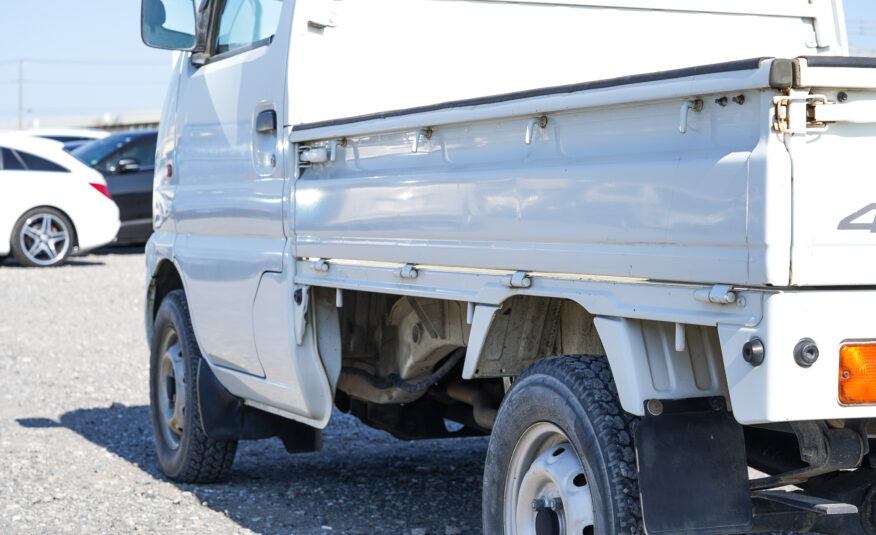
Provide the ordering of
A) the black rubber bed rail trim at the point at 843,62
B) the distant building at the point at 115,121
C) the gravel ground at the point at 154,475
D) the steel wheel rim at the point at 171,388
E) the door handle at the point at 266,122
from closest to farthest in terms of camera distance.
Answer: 1. the black rubber bed rail trim at the point at 843,62
2. the door handle at the point at 266,122
3. the gravel ground at the point at 154,475
4. the steel wheel rim at the point at 171,388
5. the distant building at the point at 115,121

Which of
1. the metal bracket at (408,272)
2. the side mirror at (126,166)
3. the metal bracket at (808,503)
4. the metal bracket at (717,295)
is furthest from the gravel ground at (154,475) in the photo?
the side mirror at (126,166)

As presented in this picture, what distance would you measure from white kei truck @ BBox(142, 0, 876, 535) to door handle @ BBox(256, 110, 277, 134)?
2 cm

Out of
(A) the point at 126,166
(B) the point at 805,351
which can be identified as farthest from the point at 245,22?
(A) the point at 126,166

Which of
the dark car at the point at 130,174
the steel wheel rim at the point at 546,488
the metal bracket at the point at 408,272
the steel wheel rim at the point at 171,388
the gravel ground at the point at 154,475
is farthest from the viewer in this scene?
the dark car at the point at 130,174

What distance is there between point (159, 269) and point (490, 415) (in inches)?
96.7

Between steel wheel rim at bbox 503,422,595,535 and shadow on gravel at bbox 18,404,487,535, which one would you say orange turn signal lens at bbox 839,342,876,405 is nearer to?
steel wheel rim at bbox 503,422,595,535

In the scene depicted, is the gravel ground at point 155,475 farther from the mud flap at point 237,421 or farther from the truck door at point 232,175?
the truck door at point 232,175

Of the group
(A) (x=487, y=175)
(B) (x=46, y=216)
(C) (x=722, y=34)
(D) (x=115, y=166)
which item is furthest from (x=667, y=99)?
(D) (x=115, y=166)

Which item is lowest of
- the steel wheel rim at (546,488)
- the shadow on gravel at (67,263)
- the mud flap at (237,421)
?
the mud flap at (237,421)

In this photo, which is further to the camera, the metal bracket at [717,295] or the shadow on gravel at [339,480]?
the shadow on gravel at [339,480]

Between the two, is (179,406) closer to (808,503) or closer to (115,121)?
(808,503)

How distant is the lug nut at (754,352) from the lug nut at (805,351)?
67mm

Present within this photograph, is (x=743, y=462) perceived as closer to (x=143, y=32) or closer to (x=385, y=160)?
(x=385, y=160)

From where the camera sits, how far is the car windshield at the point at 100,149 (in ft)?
54.2
